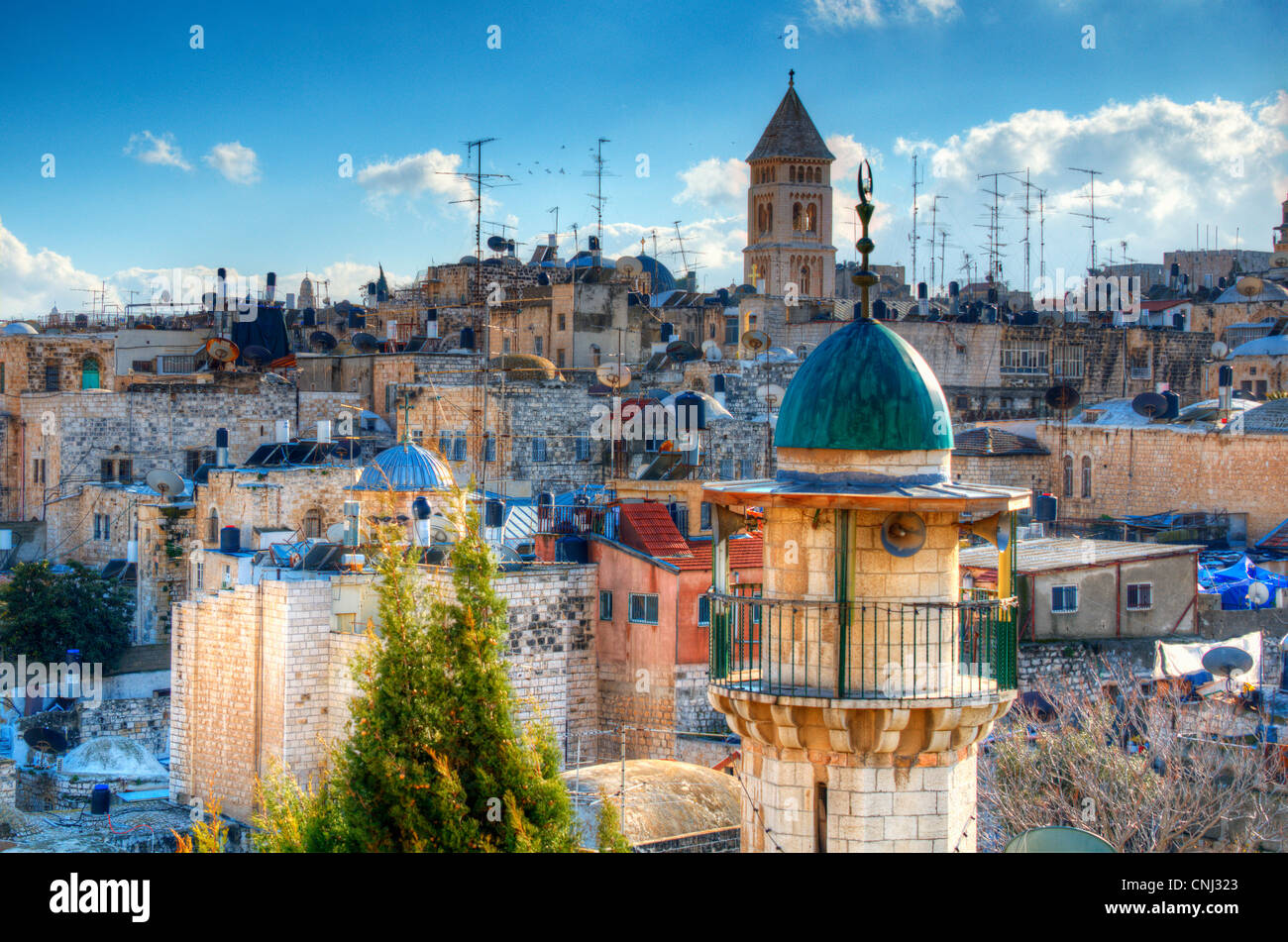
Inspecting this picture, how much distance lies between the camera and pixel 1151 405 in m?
37.0

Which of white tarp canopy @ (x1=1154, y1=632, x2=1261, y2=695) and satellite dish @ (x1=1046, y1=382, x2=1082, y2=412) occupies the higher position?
satellite dish @ (x1=1046, y1=382, x2=1082, y2=412)

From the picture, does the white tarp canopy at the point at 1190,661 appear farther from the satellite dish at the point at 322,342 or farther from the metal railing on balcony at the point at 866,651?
the satellite dish at the point at 322,342

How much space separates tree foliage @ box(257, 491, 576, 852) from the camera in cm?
984

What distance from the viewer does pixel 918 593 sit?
8445mm

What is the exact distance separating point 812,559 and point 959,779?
1.33 m

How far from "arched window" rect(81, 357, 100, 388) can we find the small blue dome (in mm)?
22606

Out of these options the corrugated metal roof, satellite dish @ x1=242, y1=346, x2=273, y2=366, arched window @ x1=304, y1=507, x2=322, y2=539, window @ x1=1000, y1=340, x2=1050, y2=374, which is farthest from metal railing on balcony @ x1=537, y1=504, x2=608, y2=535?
window @ x1=1000, y1=340, x2=1050, y2=374

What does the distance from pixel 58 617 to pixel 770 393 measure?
17.2m

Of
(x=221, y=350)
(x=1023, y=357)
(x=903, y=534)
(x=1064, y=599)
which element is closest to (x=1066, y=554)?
(x=1064, y=599)

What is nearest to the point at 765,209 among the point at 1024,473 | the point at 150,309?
the point at 150,309

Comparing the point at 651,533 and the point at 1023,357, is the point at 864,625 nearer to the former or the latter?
the point at 651,533

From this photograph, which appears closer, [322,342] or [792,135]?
[322,342]

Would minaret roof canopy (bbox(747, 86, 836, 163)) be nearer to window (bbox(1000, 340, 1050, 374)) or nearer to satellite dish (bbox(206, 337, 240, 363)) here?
window (bbox(1000, 340, 1050, 374))
